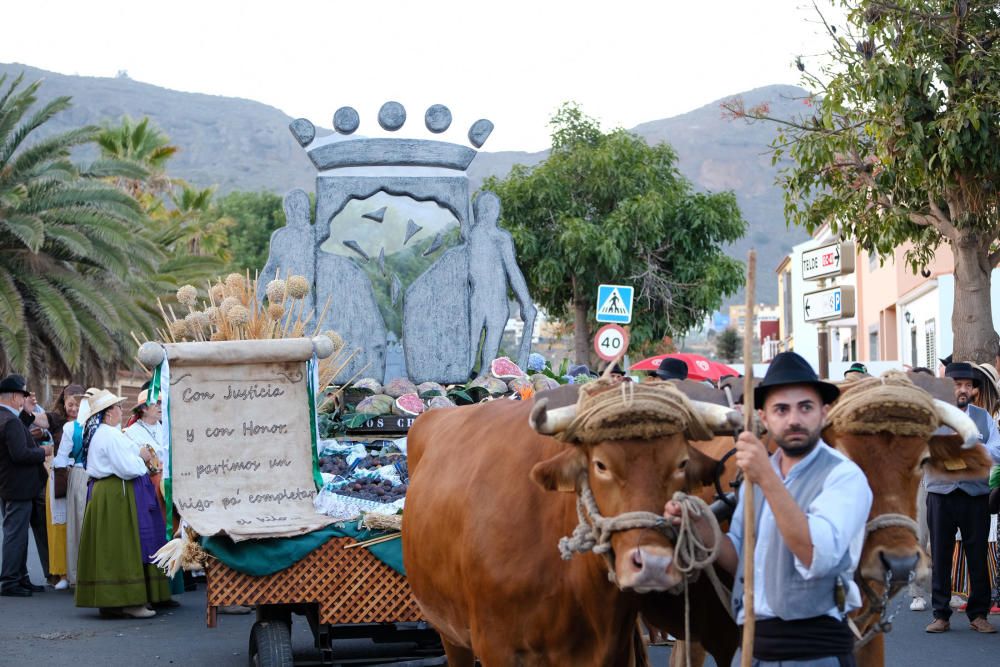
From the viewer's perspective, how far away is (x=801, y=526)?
374 centimetres

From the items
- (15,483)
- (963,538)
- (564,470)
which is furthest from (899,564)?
(15,483)

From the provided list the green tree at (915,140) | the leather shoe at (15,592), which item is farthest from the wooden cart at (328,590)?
the green tree at (915,140)

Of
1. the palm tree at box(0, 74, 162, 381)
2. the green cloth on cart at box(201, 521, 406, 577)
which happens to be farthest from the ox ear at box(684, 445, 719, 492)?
the palm tree at box(0, 74, 162, 381)

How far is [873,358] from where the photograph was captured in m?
46.6

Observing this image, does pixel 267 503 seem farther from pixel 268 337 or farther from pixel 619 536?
pixel 619 536

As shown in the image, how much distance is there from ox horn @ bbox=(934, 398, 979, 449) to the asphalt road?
4.91 metres

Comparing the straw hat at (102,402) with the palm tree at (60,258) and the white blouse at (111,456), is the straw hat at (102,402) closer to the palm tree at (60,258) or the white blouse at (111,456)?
the white blouse at (111,456)

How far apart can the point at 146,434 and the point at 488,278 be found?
368cm

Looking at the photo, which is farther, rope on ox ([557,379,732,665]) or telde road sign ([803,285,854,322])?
telde road sign ([803,285,854,322])

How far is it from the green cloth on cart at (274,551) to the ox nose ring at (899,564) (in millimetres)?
3654

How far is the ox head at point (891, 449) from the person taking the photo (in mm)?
4121

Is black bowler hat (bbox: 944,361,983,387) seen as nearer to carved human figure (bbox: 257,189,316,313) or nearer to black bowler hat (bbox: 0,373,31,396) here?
carved human figure (bbox: 257,189,316,313)

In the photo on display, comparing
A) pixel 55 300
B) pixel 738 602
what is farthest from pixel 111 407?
pixel 55 300

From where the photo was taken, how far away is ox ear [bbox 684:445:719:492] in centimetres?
448
